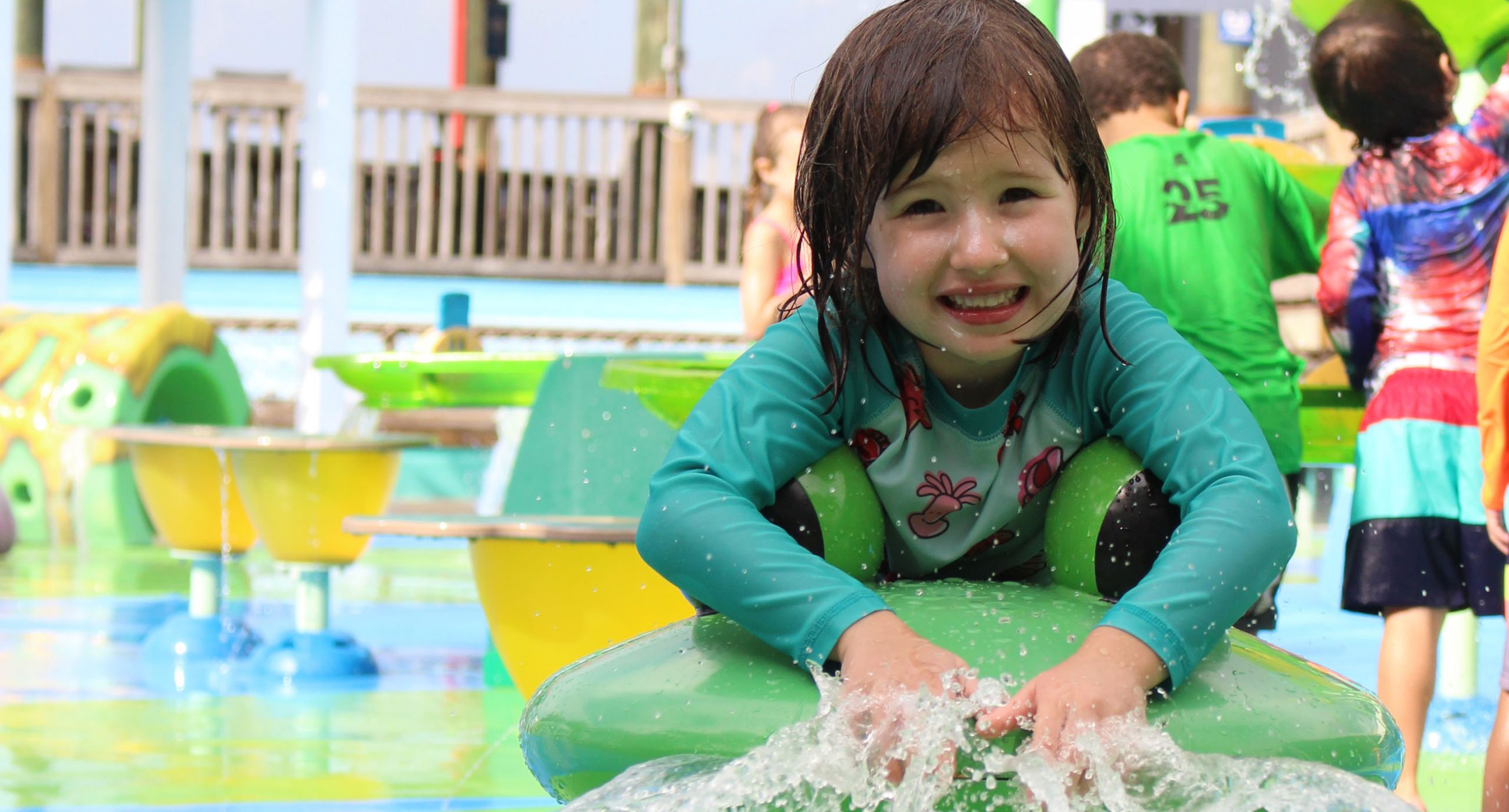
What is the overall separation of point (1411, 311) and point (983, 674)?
189 cm

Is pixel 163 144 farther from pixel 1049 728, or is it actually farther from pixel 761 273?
pixel 1049 728

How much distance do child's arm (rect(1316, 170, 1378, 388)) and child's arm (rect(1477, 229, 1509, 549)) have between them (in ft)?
1.98

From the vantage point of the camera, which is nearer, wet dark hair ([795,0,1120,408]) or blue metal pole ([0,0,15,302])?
wet dark hair ([795,0,1120,408])

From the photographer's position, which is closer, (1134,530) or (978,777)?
(978,777)

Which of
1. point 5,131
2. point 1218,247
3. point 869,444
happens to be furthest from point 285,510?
point 5,131

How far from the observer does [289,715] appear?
136 inches

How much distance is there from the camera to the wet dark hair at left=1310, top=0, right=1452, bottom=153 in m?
2.86

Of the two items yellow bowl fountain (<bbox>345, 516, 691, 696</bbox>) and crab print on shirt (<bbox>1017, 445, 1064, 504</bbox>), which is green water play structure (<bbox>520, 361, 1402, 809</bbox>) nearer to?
crab print on shirt (<bbox>1017, 445, 1064, 504</bbox>)

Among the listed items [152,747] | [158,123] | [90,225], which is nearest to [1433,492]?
[152,747]

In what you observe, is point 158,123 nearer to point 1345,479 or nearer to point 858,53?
point 1345,479

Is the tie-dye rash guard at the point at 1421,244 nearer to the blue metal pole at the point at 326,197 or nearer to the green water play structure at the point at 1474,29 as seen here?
the green water play structure at the point at 1474,29

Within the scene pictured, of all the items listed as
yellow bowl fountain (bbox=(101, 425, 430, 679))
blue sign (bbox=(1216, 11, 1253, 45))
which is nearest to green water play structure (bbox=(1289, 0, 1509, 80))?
yellow bowl fountain (bbox=(101, 425, 430, 679))

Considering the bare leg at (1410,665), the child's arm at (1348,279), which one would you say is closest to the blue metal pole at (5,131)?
the child's arm at (1348,279)

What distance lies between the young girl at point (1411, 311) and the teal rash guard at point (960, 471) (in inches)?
55.9
